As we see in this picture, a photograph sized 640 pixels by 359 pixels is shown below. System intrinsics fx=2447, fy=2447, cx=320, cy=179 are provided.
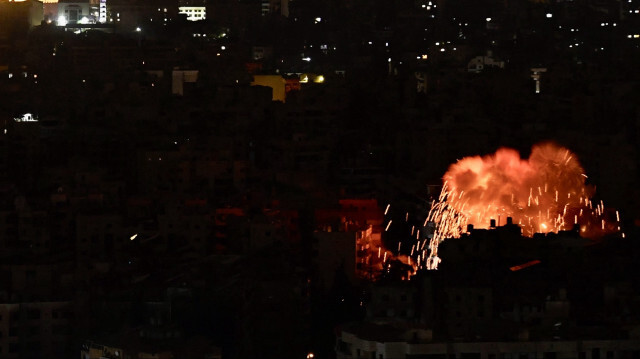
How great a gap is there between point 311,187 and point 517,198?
10.1ft

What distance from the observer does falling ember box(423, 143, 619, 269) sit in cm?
2138

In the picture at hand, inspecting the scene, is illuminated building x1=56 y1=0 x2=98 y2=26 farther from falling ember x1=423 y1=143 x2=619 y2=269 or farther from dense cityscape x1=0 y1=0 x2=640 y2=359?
falling ember x1=423 y1=143 x2=619 y2=269

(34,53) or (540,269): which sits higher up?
(34,53)

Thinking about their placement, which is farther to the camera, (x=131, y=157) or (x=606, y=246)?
(x=131, y=157)

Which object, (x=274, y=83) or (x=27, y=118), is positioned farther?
(x=274, y=83)

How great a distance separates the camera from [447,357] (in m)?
14.8

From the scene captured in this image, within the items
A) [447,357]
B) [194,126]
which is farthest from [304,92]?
[447,357]


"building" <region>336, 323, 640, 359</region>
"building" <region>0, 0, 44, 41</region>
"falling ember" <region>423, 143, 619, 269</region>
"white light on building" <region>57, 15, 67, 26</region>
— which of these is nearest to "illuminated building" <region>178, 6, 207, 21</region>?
"white light on building" <region>57, 15, 67, 26</region>

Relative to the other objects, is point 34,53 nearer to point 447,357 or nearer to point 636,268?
point 636,268

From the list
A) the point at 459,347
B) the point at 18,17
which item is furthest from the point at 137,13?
the point at 459,347

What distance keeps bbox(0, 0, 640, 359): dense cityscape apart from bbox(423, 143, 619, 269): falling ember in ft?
0.13

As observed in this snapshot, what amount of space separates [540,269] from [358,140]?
31.7 feet

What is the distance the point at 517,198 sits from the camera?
→ 71.7ft

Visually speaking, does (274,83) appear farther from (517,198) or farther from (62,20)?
(517,198)
